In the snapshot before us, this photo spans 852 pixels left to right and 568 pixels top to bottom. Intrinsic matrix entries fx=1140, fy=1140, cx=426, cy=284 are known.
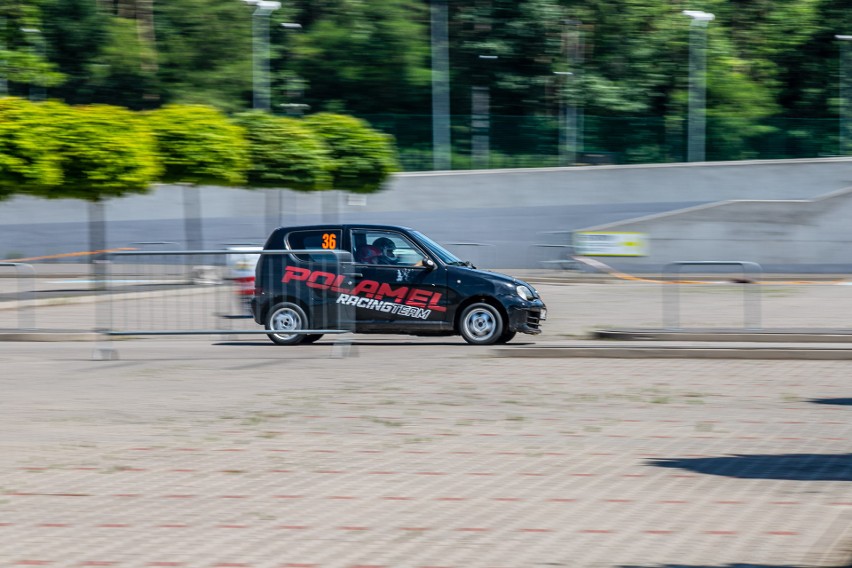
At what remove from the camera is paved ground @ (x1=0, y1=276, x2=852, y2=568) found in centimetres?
549

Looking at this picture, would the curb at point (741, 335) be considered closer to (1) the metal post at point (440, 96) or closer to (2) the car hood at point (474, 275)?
(2) the car hood at point (474, 275)

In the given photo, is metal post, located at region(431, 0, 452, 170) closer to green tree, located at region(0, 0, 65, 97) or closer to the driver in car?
green tree, located at region(0, 0, 65, 97)

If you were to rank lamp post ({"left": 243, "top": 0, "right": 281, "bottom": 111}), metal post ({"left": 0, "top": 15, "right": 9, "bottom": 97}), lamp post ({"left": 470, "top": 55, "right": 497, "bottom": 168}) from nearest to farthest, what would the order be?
lamp post ({"left": 243, "top": 0, "right": 281, "bottom": 111}) < metal post ({"left": 0, "top": 15, "right": 9, "bottom": 97}) < lamp post ({"left": 470, "top": 55, "right": 497, "bottom": 168})

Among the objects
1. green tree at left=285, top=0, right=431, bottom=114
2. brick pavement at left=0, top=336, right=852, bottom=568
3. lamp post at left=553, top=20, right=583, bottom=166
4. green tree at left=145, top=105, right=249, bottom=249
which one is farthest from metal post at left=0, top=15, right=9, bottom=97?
brick pavement at left=0, top=336, right=852, bottom=568

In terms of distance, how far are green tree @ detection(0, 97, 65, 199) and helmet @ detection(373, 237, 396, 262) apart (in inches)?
424

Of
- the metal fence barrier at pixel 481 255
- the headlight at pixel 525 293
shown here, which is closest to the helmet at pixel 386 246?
the headlight at pixel 525 293

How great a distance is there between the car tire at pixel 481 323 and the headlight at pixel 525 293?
1.30ft

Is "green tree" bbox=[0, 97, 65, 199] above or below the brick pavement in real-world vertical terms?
above

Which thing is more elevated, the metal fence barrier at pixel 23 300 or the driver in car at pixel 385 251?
the driver in car at pixel 385 251

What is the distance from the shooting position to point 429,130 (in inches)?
1678

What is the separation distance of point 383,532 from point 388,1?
4918 cm

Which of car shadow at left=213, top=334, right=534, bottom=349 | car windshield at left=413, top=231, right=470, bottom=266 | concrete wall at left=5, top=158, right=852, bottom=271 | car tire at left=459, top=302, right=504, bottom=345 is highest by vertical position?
concrete wall at left=5, top=158, right=852, bottom=271

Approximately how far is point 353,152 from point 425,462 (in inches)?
1053

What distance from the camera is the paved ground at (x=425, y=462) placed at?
5.49 meters
